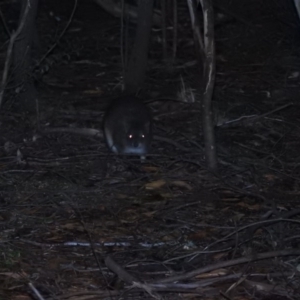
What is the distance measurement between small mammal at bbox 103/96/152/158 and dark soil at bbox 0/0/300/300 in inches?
6.6

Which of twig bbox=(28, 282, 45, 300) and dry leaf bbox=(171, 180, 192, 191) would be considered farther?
dry leaf bbox=(171, 180, 192, 191)

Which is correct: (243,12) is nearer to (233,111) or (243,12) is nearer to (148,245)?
(233,111)

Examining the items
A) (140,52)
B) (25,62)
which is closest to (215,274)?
(25,62)

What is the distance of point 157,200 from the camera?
25.5 ft

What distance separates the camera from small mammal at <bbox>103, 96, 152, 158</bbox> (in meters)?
9.08

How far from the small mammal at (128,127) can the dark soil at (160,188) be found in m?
0.17

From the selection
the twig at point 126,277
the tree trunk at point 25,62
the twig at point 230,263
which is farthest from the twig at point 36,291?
the tree trunk at point 25,62

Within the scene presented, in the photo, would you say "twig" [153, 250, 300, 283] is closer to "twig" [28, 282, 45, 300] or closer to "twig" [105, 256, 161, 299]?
"twig" [105, 256, 161, 299]

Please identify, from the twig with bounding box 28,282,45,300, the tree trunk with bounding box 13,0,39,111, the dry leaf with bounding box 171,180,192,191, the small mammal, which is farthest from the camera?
the tree trunk with bounding box 13,0,39,111

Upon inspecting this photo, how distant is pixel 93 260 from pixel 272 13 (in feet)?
29.0

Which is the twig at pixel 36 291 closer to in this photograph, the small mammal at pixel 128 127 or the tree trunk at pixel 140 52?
the small mammal at pixel 128 127

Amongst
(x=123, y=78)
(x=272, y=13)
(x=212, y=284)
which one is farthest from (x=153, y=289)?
(x=272, y=13)

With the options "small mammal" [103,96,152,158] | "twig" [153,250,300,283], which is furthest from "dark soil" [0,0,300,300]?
"small mammal" [103,96,152,158]

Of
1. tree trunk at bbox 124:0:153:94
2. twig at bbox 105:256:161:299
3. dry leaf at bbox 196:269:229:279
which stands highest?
twig at bbox 105:256:161:299
